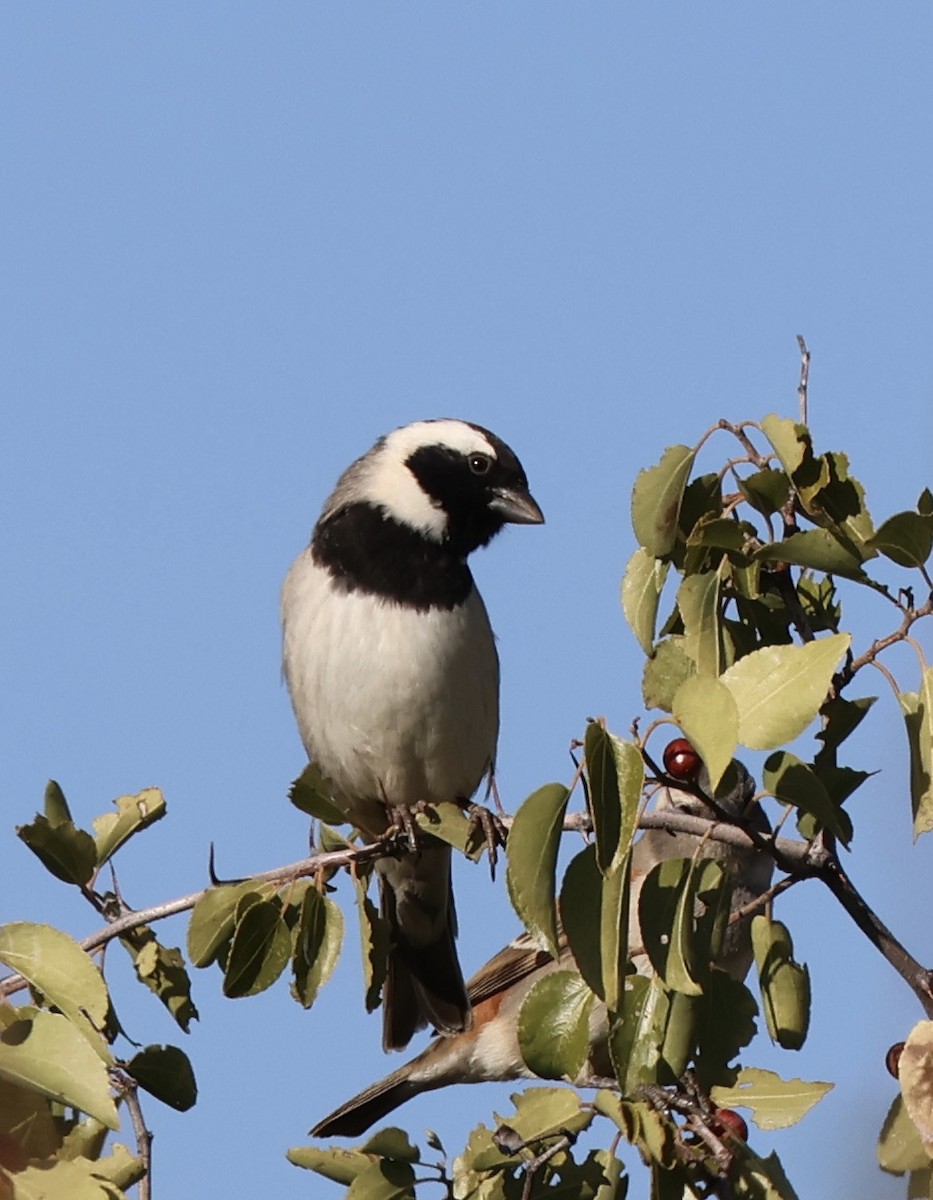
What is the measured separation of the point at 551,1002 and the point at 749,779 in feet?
12.7

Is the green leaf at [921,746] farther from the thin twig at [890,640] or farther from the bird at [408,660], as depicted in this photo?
the bird at [408,660]

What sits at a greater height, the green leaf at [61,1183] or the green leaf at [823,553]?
the green leaf at [823,553]

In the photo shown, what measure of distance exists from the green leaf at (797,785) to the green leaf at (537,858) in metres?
0.45

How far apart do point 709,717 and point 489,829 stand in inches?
64.1

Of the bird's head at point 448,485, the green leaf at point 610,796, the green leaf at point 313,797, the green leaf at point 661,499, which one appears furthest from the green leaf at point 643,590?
the bird's head at point 448,485

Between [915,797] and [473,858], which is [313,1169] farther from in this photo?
[915,797]

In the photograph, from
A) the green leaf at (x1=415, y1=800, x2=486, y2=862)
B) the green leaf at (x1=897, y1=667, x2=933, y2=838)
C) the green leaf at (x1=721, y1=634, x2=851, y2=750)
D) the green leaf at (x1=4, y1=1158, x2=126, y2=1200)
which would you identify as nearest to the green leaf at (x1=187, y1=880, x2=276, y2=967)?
the green leaf at (x1=415, y1=800, x2=486, y2=862)

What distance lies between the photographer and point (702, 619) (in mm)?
3520

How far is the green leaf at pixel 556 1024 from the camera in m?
3.24

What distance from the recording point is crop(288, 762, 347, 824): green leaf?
392 cm

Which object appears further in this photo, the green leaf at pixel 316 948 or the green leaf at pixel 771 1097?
the green leaf at pixel 316 948

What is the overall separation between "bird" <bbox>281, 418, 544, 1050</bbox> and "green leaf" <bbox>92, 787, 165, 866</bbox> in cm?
118

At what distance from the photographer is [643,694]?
3.21 meters

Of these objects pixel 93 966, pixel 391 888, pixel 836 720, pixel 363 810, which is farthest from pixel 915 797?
pixel 391 888
